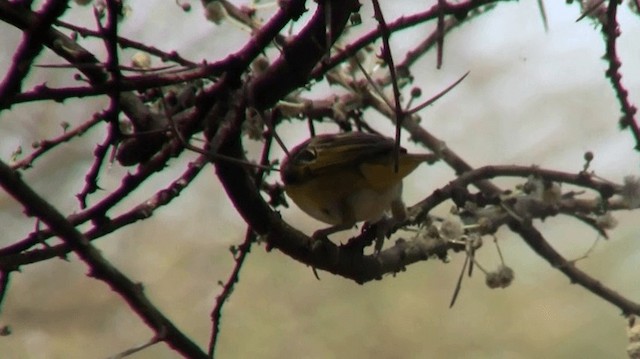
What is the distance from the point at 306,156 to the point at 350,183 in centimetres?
8

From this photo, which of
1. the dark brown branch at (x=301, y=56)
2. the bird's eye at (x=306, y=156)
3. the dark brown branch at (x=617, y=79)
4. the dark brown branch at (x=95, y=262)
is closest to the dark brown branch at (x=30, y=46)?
the dark brown branch at (x=95, y=262)

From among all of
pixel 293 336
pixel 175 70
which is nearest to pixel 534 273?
pixel 293 336

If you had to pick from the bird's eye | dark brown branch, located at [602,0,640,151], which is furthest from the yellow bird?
dark brown branch, located at [602,0,640,151]

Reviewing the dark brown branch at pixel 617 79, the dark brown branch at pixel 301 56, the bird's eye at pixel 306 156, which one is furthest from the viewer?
the bird's eye at pixel 306 156

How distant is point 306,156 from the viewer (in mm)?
1242

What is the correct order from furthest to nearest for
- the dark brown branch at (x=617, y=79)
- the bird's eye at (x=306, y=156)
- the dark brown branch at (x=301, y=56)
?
the bird's eye at (x=306, y=156), the dark brown branch at (x=617, y=79), the dark brown branch at (x=301, y=56)

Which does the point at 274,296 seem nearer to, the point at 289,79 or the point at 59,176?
the point at 59,176

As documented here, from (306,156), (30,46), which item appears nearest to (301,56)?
(30,46)

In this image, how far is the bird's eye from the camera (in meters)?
1.21

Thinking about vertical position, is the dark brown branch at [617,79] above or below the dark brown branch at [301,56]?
below

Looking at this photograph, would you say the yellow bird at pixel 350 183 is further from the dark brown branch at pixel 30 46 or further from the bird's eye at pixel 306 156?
the dark brown branch at pixel 30 46

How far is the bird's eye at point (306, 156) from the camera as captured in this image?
3.96 ft

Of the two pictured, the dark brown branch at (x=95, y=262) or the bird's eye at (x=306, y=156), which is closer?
the dark brown branch at (x=95, y=262)

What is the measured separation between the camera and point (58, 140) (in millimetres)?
1199
